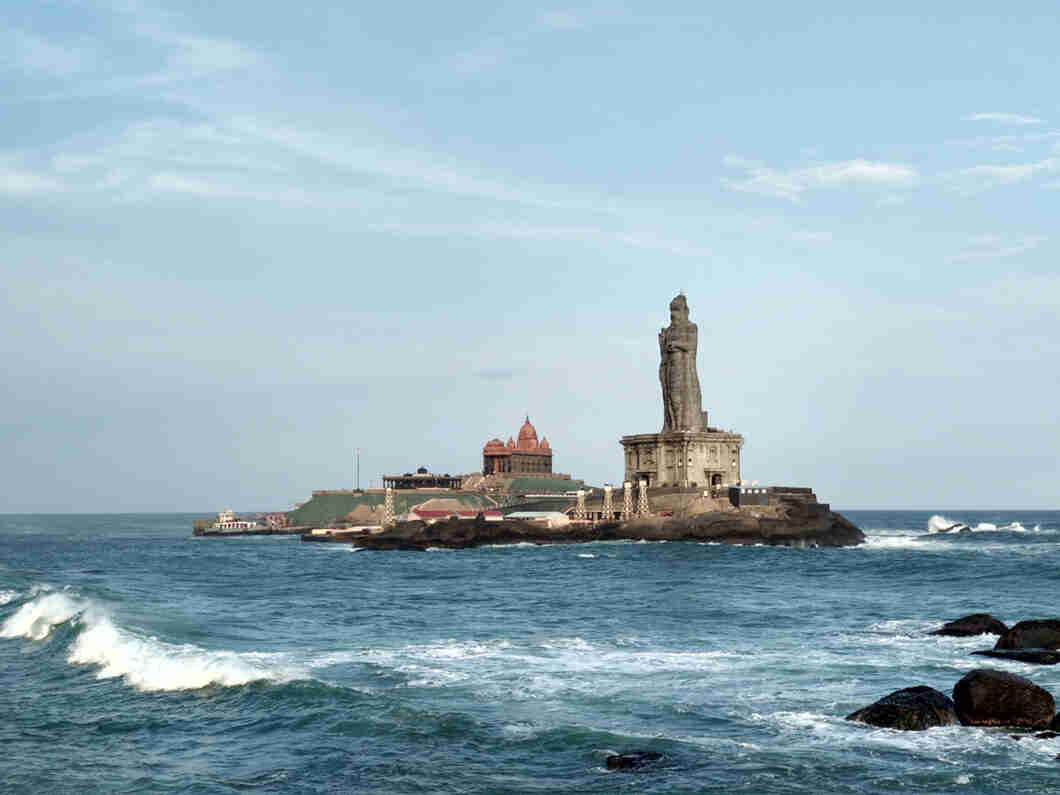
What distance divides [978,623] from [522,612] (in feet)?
76.6

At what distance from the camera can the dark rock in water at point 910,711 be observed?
3259 cm

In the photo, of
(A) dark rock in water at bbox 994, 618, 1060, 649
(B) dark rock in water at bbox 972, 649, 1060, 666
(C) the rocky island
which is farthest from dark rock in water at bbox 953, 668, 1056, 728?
(C) the rocky island

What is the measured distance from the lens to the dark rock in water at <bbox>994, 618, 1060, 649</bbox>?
152ft

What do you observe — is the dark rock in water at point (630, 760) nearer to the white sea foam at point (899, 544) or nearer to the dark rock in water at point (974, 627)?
the dark rock in water at point (974, 627)

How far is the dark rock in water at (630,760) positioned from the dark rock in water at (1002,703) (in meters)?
9.71

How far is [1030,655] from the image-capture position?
1736 inches

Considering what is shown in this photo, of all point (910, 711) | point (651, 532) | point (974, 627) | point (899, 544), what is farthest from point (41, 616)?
point (899, 544)

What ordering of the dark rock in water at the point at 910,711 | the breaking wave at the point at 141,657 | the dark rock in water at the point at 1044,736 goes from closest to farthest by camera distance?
1. the dark rock in water at the point at 1044,736
2. the dark rock in water at the point at 910,711
3. the breaking wave at the point at 141,657

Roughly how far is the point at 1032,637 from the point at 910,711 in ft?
54.4

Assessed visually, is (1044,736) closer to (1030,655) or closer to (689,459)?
(1030,655)

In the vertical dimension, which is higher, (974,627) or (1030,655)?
(974,627)

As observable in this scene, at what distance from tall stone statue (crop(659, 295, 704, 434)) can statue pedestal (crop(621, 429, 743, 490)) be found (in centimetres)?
290

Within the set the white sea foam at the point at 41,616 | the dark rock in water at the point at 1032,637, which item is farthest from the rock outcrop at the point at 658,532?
the dark rock in water at the point at 1032,637

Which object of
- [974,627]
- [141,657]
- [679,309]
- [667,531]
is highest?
[679,309]
